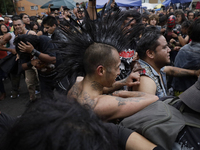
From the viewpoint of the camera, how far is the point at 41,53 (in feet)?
11.0

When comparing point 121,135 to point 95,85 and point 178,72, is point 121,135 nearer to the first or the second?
point 95,85

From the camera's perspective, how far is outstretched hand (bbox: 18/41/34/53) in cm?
324

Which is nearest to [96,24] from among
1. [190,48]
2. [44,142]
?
[44,142]

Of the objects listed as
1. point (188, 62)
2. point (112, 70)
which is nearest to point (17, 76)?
point (112, 70)

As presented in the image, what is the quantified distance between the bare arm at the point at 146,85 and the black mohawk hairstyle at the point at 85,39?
0.49 meters

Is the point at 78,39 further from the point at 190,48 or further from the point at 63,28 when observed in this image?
the point at 190,48

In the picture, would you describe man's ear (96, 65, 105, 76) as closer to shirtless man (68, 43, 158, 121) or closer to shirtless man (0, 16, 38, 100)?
shirtless man (68, 43, 158, 121)

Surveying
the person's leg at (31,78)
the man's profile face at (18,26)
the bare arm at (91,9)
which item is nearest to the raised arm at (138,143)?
the bare arm at (91,9)

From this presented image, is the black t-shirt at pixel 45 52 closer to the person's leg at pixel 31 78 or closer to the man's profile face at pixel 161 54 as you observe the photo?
the person's leg at pixel 31 78

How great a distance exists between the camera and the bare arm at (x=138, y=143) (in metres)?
0.99

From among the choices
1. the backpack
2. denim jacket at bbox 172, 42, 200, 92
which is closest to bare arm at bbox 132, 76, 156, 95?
Answer: the backpack

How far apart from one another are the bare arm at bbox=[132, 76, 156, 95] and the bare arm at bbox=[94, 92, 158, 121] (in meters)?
0.41

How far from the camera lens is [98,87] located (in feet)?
5.66

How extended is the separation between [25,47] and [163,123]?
301 cm
